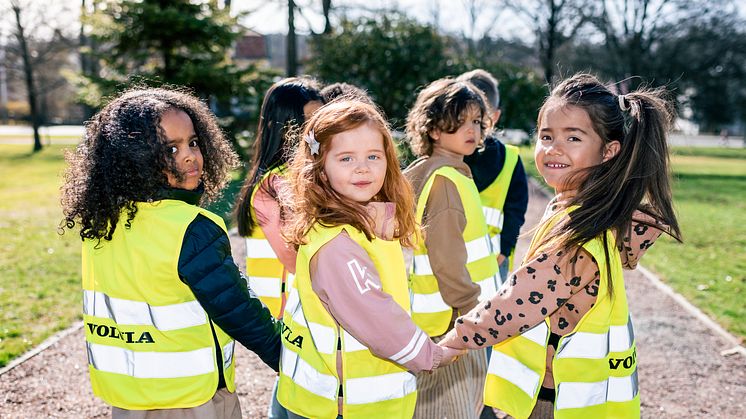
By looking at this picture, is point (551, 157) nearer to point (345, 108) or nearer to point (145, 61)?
point (345, 108)

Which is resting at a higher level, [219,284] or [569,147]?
[569,147]

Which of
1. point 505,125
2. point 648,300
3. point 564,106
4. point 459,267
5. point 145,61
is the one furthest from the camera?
point 505,125

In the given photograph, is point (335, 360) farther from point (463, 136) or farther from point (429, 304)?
point (463, 136)

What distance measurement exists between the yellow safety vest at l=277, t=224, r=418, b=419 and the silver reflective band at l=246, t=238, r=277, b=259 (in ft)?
3.27

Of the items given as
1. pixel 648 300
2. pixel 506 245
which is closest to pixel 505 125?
pixel 648 300

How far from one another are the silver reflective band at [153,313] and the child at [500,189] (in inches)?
91.1

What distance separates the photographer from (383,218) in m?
2.07

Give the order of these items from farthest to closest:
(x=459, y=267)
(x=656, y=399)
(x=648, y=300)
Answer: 1. (x=648, y=300)
2. (x=656, y=399)
3. (x=459, y=267)

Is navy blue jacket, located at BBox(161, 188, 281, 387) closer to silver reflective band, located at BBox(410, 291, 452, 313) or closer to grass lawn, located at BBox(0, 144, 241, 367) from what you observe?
grass lawn, located at BBox(0, 144, 241, 367)

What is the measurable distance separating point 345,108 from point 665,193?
46.2 inches

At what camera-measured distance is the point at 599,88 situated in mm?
2230

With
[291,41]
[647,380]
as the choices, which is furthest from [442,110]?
[291,41]

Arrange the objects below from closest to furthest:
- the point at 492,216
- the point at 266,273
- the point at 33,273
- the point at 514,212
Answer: the point at 266,273 < the point at 492,216 < the point at 514,212 < the point at 33,273

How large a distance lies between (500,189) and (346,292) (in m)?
2.44
